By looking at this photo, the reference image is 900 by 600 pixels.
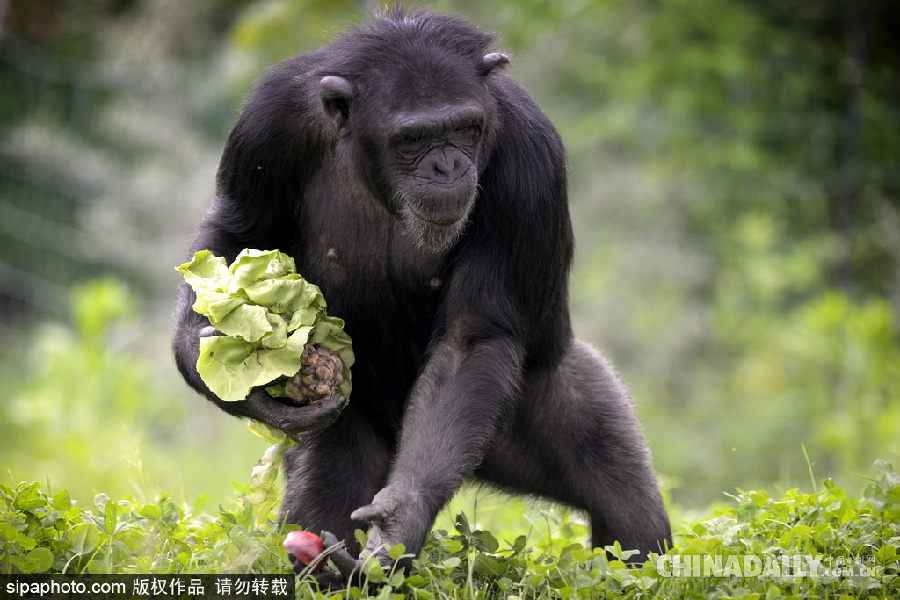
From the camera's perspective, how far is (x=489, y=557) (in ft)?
13.2

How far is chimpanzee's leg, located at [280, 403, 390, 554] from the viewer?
4590 mm

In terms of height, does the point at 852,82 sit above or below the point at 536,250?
above

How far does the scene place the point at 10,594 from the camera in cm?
345

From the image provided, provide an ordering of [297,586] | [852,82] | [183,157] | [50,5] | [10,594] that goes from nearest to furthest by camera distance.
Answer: [10,594] < [297,586] < [852,82] < [183,157] < [50,5]

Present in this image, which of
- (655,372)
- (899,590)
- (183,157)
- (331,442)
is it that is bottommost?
(899,590)

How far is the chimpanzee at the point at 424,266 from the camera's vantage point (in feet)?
13.8

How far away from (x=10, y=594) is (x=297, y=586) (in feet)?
3.31

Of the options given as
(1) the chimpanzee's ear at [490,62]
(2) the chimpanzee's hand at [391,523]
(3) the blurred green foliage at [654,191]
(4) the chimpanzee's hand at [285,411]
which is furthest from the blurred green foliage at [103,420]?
(1) the chimpanzee's ear at [490,62]

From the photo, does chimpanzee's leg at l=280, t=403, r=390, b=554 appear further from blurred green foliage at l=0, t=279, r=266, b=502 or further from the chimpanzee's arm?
blurred green foliage at l=0, t=279, r=266, b=502

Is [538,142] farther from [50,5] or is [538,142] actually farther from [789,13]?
[50,5]

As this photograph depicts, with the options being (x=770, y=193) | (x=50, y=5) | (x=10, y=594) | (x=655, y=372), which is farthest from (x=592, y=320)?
(x=50, y=5)

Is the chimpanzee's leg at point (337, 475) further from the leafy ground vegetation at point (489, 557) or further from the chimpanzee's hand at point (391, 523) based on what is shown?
the chimpanzee's hand at point (391, 523)

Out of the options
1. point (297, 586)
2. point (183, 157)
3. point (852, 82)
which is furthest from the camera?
point (183, 157)

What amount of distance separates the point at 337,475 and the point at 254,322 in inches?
39.9
